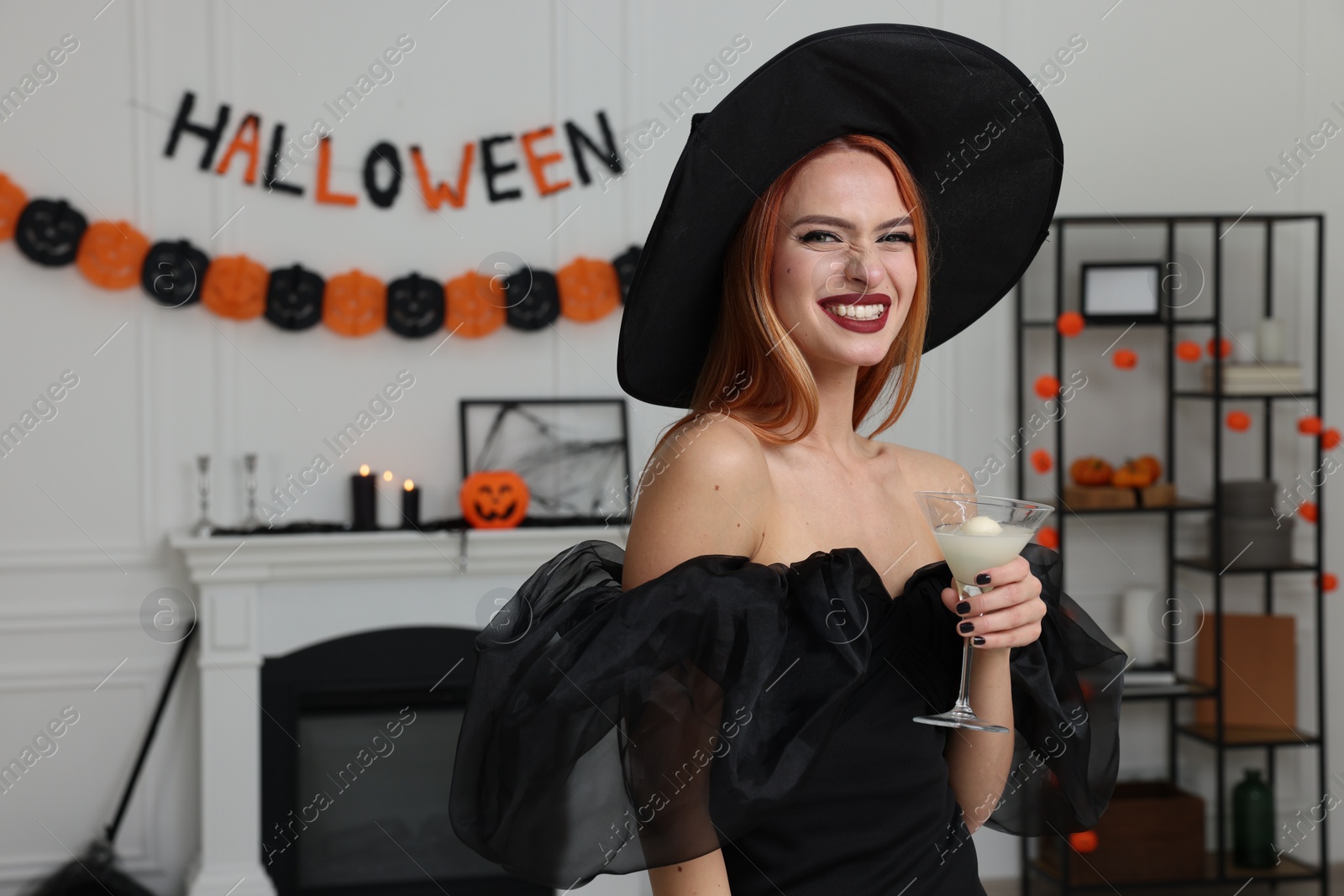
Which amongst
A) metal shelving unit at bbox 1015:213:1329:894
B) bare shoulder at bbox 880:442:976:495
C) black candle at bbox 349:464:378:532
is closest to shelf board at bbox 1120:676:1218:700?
metal shelving unit at bbox 1015:213:1329:894

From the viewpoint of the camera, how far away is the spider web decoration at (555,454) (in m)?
3.74

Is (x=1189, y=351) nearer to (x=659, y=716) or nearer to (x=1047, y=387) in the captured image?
(x=1047, y=387)

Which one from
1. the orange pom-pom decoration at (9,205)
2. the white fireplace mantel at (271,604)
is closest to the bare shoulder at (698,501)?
the white fireplace mantel at (271,604)

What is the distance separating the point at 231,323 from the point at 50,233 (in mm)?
595

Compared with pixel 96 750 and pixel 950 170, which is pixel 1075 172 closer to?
pixel 950 170

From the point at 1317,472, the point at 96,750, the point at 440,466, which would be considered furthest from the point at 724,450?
the point at 1317,472

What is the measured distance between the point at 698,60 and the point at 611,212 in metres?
0.60

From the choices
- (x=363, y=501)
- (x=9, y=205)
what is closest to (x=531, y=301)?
(x=363, y=501)

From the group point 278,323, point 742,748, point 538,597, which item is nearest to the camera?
point 742,748

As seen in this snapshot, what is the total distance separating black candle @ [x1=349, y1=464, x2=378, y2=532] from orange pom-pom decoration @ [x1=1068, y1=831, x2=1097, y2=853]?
93.8 inches

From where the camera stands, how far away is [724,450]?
47.4 inches

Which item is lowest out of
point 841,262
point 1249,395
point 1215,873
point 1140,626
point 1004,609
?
point 1215,873

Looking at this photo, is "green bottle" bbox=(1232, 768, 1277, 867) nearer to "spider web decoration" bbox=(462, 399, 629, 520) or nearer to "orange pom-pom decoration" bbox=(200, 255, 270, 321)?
"spider web decoration" bbox=(462, 399, 629, 520)

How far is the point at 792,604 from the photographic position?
47.3 inches
